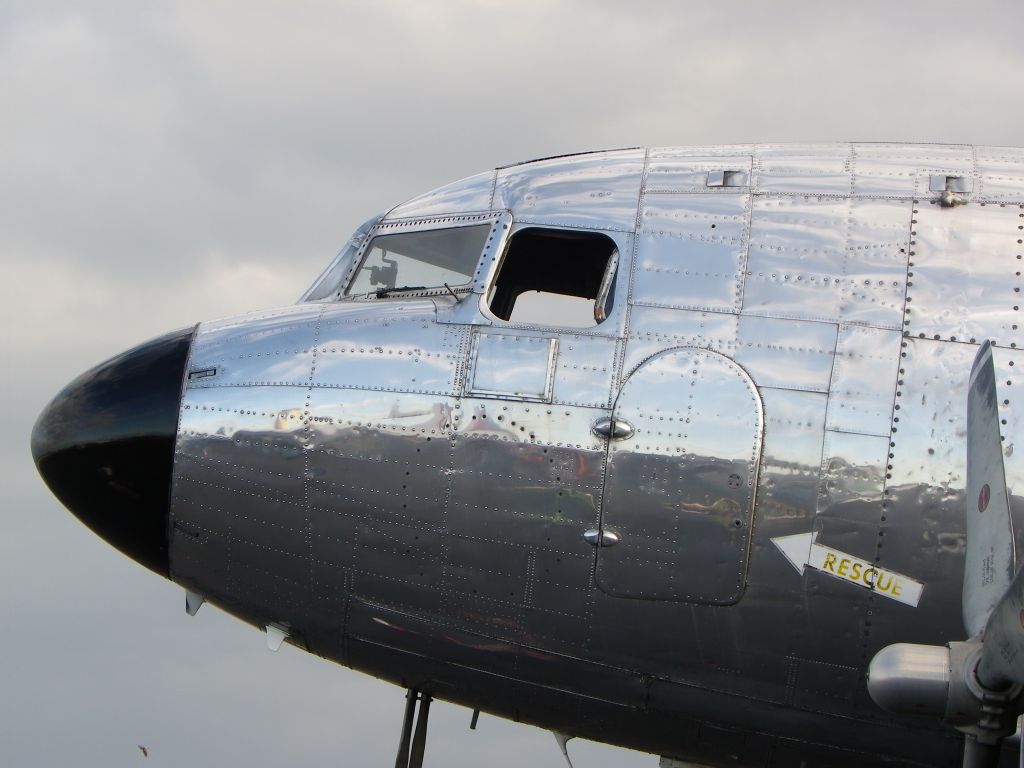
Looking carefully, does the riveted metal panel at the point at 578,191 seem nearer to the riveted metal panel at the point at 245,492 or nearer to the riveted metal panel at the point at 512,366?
the riveted metal panel at the point at 512,366

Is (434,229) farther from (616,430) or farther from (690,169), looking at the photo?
(616,430)

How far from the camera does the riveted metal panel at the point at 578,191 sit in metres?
10.6

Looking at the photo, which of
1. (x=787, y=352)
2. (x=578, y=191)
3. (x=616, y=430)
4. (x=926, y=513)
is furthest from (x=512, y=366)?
(x=926, y=513)

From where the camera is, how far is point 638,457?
31.4 ft

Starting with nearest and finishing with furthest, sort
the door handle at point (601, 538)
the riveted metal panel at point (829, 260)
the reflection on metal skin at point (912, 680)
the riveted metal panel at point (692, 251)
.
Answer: the reflection on metal skin at point (912, 680) → the door handle at point (601, 538) → the riveted metal panel at point (829, 260) → the riveted metal panel at point (692, 251)

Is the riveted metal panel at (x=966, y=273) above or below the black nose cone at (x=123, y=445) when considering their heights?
above

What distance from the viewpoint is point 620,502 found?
9555 mm

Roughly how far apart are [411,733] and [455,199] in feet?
14.7

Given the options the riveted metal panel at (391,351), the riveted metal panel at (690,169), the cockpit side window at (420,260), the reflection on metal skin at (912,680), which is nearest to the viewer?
the reflection on metal skin at (912,680)

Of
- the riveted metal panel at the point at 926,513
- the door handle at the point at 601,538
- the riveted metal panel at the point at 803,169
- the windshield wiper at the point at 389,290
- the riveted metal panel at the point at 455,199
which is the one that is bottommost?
the door handle at the point at 601,538

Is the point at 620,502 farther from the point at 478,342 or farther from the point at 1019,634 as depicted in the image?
the point at 1019,634

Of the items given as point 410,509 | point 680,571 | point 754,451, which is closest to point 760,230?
point 754,451

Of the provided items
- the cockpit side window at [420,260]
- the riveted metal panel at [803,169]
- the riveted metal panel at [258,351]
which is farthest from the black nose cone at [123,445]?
the riveted metal panel at [803,169]

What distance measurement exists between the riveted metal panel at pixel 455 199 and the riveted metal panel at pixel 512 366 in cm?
160
